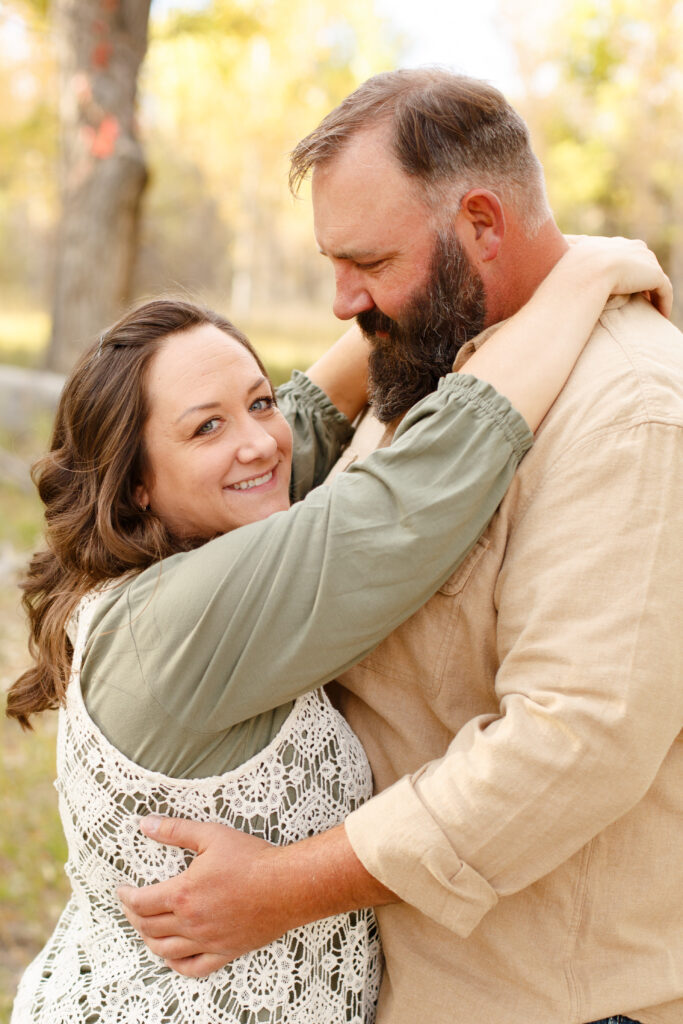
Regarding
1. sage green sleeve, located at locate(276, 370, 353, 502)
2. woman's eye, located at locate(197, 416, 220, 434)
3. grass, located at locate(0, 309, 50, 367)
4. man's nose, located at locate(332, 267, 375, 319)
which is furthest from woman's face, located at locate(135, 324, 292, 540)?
grass, located at locate(0, 309, 50, 367)

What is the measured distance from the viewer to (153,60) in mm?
16125

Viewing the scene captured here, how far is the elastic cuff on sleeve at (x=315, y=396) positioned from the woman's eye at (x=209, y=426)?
0.58m

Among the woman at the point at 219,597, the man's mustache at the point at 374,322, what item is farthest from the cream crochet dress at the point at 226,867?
the man's mustache at the point at 374,322

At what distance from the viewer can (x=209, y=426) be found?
2.02 metres

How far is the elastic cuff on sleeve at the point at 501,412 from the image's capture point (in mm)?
1684

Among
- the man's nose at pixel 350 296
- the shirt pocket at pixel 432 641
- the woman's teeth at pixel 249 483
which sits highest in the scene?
the man's nose at pixel 350 296

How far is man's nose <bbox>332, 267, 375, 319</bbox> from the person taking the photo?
81.4 inches

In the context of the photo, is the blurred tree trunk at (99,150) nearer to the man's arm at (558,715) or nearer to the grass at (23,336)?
the grass at (23,336)

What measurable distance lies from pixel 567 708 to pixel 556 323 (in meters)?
0.72

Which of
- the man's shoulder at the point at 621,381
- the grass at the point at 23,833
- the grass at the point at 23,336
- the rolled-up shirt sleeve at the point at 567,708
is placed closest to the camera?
the rolled-up shirt sleeve at the point at 567,708

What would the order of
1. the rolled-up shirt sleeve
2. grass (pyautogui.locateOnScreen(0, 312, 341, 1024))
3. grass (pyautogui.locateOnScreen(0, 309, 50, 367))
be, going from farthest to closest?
grass (pyautogui.locateOnScreen(0, 309, 50, 367))
grass (pyautogui.locateOnScreen(0, 312, 341, 1024))
the rolled-up shirt sleeve

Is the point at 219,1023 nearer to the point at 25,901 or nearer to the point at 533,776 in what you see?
the point at 533,776

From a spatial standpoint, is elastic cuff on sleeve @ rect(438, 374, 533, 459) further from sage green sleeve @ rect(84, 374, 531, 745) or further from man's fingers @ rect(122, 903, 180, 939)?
man's fingers @ rect(122, 903, 180, 939)

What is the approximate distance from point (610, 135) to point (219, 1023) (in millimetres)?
23698
